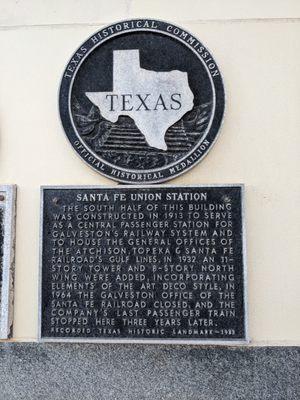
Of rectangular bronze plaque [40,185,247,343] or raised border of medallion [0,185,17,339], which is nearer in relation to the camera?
rectangular bronze plaque [40,185,247,343]

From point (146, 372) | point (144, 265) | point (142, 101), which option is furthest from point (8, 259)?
point (142, 101)

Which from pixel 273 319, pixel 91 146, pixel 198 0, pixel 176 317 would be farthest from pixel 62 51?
pixel 273 319

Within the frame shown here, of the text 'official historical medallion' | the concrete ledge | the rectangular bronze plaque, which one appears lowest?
the concrete ledge

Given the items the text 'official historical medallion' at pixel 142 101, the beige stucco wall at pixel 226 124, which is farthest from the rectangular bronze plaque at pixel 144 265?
the text 'official historical medallion' at pixel 142 101

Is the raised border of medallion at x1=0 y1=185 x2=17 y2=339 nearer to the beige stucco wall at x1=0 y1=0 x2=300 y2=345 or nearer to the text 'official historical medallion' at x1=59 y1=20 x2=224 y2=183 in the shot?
the beige stucco wall at x1=0 y1=0 x2=300 y2=345

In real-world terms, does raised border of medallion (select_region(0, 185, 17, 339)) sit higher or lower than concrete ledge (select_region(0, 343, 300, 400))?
higher

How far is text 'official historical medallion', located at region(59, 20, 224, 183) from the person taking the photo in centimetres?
398

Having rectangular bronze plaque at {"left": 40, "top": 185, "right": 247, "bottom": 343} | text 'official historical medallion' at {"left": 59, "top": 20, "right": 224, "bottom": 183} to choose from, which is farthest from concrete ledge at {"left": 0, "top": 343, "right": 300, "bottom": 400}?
text 'official historical medallion' at {"left": 59, "top": 20, "right": 224, "bottom": 183}

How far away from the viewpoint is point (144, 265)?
388 centimetres

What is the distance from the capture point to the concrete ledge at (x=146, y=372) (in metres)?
3.80

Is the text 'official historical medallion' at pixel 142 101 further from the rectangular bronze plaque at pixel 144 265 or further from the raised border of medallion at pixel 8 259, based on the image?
the raised border of medallion at pixel 8 259

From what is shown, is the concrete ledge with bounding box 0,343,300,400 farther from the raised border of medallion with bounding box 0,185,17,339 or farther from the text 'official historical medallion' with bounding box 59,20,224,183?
the text 'official historical medallion' with bounding box 59,20,224,183

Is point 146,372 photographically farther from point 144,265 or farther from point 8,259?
point 8,259

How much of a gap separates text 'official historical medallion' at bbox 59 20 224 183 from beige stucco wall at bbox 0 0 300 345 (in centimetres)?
13
